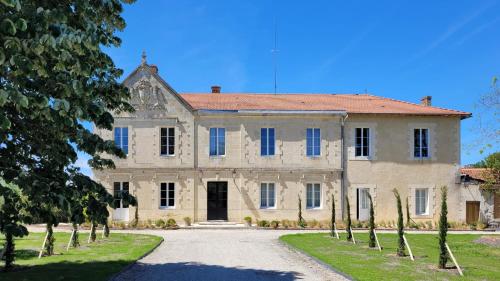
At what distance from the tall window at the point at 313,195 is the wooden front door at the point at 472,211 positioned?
9.03 metres

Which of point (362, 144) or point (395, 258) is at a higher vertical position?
point (362, 144)

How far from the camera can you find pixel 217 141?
29.3 metres

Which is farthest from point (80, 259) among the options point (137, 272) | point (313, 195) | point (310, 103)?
point (310, 103)

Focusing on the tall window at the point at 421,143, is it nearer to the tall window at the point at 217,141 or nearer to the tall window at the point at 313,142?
the tall window at the point at 313,142

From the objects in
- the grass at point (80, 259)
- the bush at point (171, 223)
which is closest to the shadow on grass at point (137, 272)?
the grass at point (80, 259)

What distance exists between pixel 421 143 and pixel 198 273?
70.6 ft

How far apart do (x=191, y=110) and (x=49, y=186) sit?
874 inches

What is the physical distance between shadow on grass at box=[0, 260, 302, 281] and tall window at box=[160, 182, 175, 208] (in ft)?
49.8

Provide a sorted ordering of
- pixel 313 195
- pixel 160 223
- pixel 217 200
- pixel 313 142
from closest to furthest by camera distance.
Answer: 1. pixel 160 223
2. pixel 217 200
3. pixel 313 195
4. pixel 313 142

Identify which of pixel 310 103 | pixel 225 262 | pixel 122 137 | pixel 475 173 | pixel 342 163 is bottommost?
pixel 225 262

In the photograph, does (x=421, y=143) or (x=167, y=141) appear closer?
(x=167, y=141)

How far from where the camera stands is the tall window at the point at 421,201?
29906mm

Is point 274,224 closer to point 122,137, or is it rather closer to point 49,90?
point 122,137

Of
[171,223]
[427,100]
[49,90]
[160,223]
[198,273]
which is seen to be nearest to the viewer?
[49,90]
